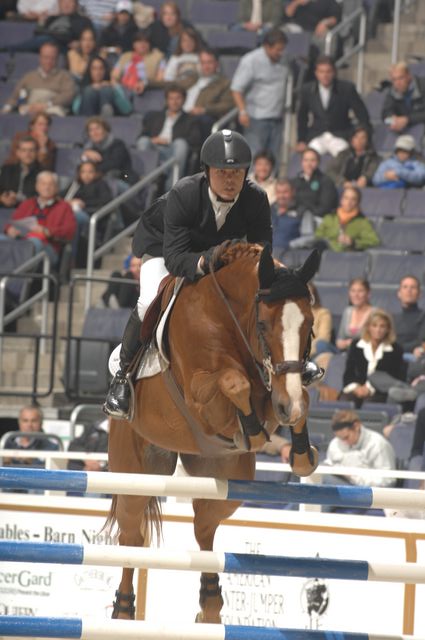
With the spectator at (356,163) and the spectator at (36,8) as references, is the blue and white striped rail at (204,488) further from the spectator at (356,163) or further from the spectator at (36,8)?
the spectator at (36,8)

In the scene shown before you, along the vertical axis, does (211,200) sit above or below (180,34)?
below

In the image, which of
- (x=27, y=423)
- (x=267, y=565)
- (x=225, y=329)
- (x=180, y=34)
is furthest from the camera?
(x=180, y=34)

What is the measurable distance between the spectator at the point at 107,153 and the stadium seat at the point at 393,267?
9.80 ft

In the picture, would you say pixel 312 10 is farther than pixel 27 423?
Yes

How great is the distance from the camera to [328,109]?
14.0m

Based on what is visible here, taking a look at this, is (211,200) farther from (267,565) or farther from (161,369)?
(267,565)

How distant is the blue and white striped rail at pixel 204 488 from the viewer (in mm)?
5027

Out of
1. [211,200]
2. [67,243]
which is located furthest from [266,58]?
[211,200]

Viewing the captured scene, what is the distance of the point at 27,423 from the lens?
410 inches

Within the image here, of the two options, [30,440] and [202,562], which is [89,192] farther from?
[202,562]

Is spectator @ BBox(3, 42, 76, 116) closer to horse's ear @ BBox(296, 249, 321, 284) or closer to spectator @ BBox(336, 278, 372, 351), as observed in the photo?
spectator @ BBox(336, 278, 372, 351)

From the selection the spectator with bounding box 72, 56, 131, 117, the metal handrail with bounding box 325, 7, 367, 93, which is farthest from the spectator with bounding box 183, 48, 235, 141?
the metal handrail with bounding box 325, 7, 367, 93

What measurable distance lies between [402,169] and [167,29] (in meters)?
4.41

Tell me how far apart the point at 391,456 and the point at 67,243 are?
5.03m
